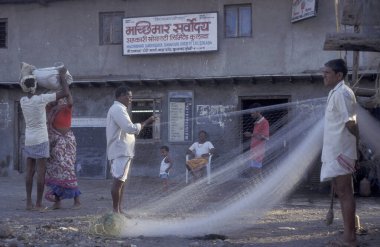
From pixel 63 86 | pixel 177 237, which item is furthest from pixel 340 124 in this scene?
pixel 63 86

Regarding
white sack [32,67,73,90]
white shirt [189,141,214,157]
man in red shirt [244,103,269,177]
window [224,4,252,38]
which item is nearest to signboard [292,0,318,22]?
window [224,4,252,38]

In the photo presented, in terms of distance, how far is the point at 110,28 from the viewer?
Answer: 16.9 metres

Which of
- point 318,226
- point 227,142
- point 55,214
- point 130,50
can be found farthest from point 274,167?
point 130,50

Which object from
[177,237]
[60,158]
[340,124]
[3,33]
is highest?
[3,33]

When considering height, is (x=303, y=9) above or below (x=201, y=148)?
above

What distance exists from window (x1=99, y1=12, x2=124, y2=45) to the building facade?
3 centimetres

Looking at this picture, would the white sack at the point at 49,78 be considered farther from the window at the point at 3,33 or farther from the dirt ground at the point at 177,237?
the window at the point at 3,33

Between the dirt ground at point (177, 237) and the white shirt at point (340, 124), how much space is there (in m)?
1.09

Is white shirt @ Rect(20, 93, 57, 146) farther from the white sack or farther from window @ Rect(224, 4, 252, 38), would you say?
window @ Rect(224, 4, 252, 38)

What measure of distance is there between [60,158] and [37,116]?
26.8 inches

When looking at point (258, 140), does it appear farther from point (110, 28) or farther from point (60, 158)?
point (110, 28)

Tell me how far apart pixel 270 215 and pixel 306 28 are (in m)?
7.76

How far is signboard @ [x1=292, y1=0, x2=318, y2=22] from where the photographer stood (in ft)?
48.1

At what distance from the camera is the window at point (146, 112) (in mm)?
16453
